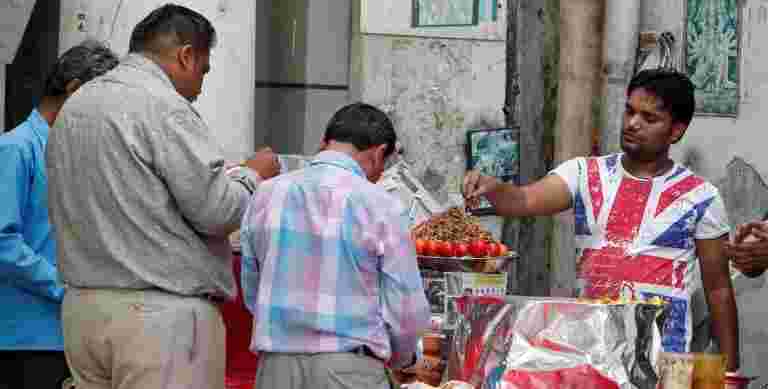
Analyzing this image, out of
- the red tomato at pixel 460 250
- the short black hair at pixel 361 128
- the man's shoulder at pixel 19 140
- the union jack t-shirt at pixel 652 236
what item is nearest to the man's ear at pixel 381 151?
the short black hair at pixel 361 128

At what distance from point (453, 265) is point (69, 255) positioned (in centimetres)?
130

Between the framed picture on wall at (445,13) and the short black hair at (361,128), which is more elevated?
the framed picture on wall at (445,13)

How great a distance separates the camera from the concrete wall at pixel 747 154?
19.8ft

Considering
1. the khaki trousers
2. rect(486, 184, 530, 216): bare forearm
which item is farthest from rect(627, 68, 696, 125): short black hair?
the khaki trousers

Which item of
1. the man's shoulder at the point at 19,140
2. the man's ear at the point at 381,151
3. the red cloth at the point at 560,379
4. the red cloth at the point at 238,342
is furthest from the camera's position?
the red cloth at the point at 238,342

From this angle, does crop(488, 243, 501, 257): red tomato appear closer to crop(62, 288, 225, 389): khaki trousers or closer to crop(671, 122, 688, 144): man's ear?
crop(671, 122, 688, 144): man's ear

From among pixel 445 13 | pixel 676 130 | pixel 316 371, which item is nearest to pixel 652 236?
pixel 676 130

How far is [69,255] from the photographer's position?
3.81 metres

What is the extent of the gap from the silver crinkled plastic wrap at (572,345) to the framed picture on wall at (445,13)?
116 inches

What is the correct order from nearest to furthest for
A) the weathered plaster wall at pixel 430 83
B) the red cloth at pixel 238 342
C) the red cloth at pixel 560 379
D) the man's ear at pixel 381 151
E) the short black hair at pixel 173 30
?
the red cloth at pixel 560 379 < the man's ear at pixel 381 151 < the short black hair at pixel 173 30 < the red cloth at pixel 238 342 < the weathered plaster wall at pixel 430 83

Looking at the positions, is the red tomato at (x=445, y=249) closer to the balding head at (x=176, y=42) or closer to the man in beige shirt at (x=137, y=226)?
the man in beige shirt at (x=137, y=226)

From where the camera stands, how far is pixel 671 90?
178 inches

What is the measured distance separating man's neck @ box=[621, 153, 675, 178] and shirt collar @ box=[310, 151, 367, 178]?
1210 mm

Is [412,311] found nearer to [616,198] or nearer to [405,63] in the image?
[616,198]
